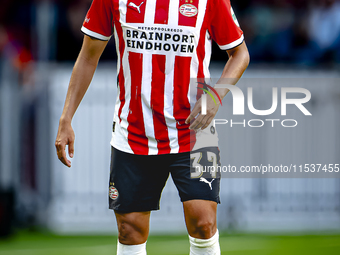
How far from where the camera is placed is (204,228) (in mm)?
2729

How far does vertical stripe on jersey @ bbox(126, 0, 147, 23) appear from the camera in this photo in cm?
Result: 277

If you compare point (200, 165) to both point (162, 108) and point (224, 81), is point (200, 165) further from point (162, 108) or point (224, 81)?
point (224, 81)

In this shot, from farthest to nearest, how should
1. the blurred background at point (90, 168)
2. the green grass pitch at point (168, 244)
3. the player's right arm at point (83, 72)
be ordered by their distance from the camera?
the blurred background at point (90, 168), the green grass pitch at point (168, 244), the player's right arm at point (83, 72)

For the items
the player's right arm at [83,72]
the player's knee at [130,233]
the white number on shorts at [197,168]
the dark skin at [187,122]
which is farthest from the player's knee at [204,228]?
the player's right arm at [83,72]

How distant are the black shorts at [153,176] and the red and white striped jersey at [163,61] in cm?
5

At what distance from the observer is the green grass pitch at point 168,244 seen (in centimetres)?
493

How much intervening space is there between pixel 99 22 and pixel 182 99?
2.12 ft

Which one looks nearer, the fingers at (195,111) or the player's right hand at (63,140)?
the fingers at (195,111)

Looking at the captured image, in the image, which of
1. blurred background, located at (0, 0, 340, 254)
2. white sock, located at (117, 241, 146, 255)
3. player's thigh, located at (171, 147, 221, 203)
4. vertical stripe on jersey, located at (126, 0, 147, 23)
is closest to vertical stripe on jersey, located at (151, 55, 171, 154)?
player's thigh, located at (171, 147, 221, 203)

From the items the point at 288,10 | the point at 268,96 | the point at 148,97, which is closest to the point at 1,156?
the point at 268,96

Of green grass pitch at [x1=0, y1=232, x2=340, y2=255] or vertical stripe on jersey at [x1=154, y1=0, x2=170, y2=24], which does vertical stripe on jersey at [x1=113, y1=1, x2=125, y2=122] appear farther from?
green grass pitch at [x1=0, y1=232, x2=340, y2=255]

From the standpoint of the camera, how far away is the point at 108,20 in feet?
9.58

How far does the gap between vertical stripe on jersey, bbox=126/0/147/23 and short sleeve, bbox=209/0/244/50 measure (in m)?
0.37

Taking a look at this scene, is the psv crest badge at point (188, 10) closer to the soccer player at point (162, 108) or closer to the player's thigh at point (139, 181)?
the soccer player at point (162, 108)
